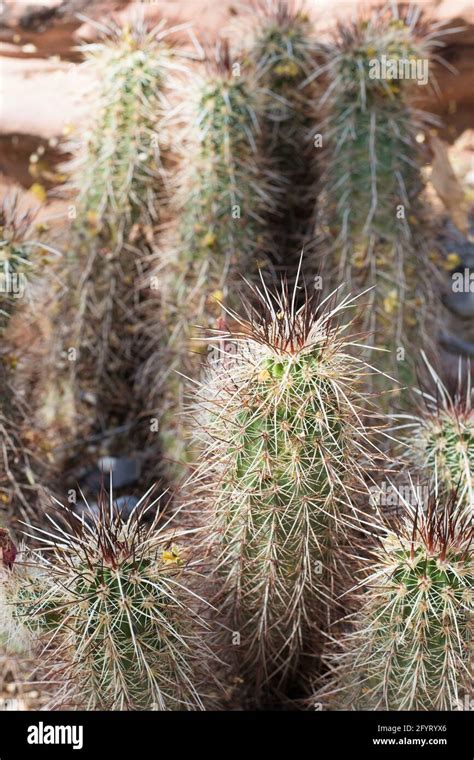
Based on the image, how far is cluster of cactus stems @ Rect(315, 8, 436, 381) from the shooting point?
3295mm

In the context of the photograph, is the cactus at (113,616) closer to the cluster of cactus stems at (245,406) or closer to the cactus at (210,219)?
the cluster of cactus stems at (245,406)

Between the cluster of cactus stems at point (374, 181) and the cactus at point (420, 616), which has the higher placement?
the cluster of cactus stems at point (374, 181)

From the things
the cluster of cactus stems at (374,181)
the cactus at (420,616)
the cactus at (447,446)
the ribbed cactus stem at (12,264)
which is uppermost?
the cluster of cactus stems at (374,181)

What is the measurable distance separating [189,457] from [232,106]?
48.9 inches

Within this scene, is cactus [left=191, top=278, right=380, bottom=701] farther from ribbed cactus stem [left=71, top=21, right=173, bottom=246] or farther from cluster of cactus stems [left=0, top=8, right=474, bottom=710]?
ribbed cactus stem [left=71, top=21, right=173, bottom=246]

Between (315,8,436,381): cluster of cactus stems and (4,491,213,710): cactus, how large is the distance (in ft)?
5.08

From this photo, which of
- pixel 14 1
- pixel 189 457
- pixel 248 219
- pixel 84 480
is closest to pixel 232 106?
pixel 248 219

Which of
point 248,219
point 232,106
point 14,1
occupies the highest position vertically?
point 14,1

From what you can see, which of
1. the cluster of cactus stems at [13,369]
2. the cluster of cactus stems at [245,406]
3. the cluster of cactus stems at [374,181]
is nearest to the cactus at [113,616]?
the cluster of cactus stems at [245,406]

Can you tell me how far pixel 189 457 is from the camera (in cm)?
325

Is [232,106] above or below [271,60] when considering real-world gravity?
below

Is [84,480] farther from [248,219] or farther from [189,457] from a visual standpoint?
[248,219]

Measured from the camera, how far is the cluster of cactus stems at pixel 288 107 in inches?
138

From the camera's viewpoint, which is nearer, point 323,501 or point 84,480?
point 323,501
